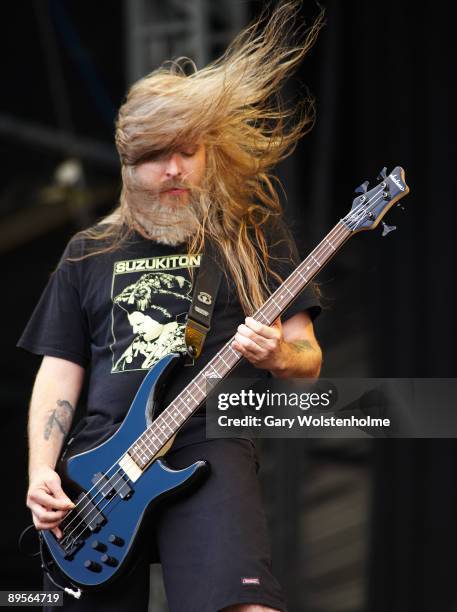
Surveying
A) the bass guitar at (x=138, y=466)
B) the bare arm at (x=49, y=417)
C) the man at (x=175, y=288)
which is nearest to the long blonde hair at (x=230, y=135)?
the man at (x=175, y=288)

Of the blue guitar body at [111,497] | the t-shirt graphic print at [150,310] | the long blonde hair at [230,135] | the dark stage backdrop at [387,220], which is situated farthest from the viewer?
the dark stage backdrop at [387,220]

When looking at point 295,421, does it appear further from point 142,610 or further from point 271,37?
point 271,37

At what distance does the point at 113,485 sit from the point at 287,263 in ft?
2.77

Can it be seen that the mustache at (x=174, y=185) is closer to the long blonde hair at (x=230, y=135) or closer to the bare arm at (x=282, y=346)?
the long blonde hair at (x=230, y=135)

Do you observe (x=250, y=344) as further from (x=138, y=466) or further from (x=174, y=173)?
(x=174, y=173)

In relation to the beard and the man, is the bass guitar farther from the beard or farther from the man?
the beard

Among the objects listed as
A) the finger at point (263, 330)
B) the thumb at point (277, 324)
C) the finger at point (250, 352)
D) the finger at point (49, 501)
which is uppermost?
the thumb at point (277, 324)

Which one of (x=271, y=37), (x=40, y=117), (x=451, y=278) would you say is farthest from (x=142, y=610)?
(x=40, y=117)

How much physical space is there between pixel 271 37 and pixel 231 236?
660 millimetres

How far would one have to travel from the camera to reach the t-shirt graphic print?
2930 millimetres

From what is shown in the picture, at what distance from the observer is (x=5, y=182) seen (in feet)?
19.2

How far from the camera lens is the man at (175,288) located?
277 cm

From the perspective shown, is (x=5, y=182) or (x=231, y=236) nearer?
(x=231, y=236)

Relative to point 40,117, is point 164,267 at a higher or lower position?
lower
